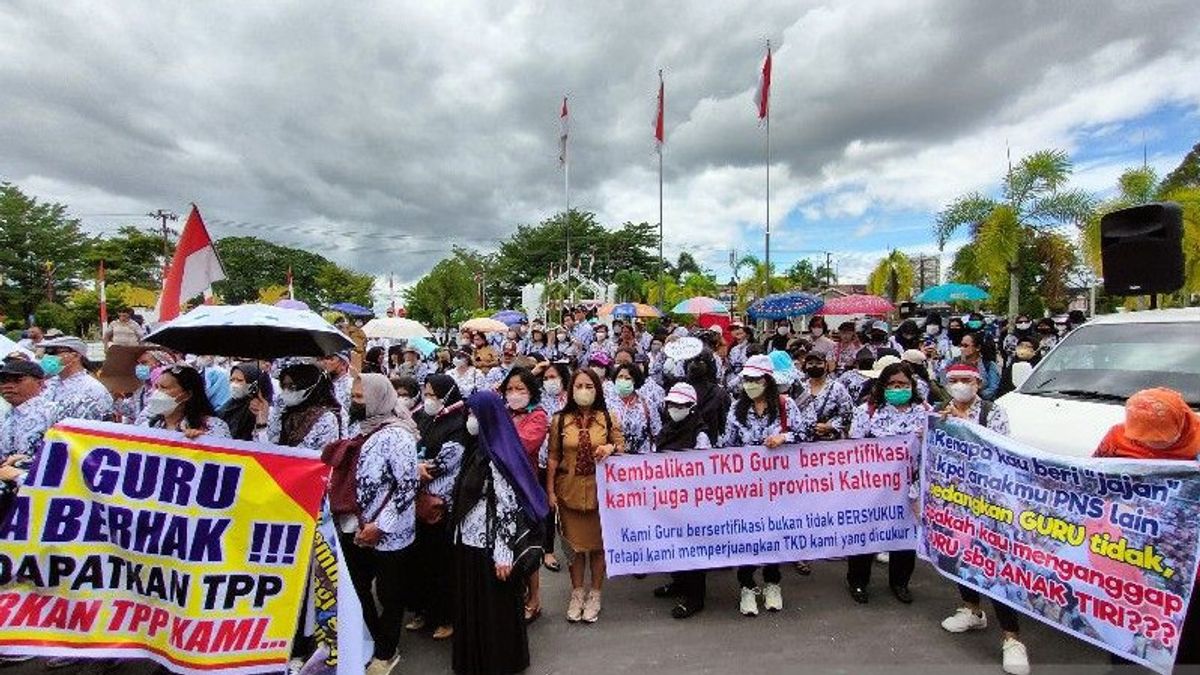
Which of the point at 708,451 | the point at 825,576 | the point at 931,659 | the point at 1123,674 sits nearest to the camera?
the point at 1123,674

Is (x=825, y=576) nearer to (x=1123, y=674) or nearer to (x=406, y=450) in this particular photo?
(x=1123, y=674)

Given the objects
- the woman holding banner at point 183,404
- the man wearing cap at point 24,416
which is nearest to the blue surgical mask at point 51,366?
the man wearing cap at point 24,416

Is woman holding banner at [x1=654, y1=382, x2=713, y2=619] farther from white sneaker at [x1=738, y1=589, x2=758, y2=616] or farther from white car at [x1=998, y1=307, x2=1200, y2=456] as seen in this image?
white car at [x1=998, y1=307, x2=1200, y2=456]

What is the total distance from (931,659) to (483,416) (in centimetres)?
299

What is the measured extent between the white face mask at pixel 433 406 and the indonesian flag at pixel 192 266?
9.08 feet

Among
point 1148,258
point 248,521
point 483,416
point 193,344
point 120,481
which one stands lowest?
point 248,521

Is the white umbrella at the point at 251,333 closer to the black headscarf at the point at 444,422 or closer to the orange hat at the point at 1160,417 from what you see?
the black headscarf at the point at 444,422

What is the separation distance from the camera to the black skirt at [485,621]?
3.63 metres

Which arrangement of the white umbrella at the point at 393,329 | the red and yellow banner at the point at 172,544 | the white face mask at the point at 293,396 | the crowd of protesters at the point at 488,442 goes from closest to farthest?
A: the red and yellow banner at the point at 172,544
the crowd of protesters at the point at 488,442
the white face mask at the point at 293,396
the white umbrella at the point at 393,329

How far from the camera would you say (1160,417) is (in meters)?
3.11

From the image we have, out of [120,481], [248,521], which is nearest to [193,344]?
[120,481]

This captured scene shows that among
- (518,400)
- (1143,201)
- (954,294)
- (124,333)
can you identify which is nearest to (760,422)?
(518,400)

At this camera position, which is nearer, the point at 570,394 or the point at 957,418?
the point at 957,418

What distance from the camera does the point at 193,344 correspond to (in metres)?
3.97
